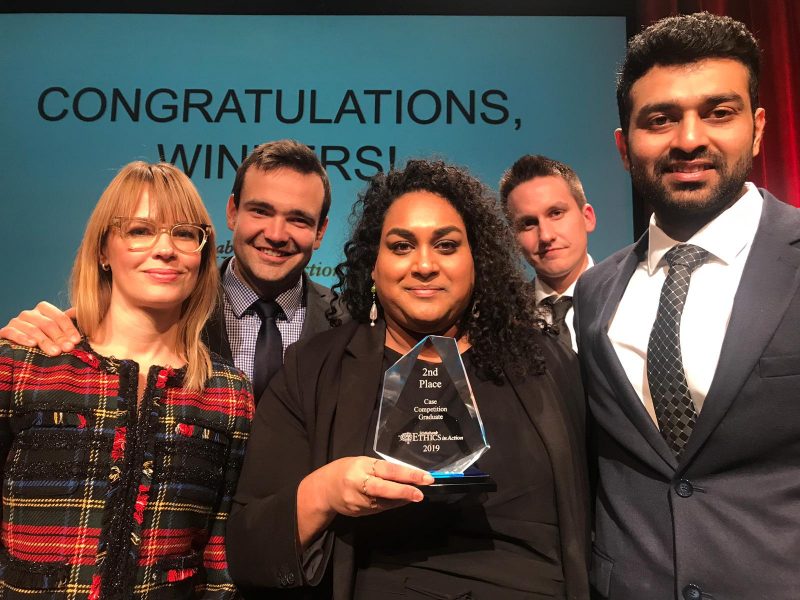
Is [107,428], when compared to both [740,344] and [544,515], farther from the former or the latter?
[740,344]

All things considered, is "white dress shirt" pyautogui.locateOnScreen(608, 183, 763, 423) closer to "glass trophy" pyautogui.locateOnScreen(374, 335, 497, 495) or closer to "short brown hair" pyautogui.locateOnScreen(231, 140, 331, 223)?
"glass trophy" pyautogui.locateOnScreen(374, 335, 497, 495)

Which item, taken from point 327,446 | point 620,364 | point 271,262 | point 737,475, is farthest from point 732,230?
point 271,262

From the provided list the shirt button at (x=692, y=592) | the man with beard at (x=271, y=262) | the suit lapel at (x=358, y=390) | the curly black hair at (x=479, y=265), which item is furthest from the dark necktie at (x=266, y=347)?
the shirt button at (x=692, y=592)

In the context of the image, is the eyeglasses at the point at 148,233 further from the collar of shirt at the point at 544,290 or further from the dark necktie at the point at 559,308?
the collar of shirt at the point at 544,290

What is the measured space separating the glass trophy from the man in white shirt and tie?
1460 millimetres

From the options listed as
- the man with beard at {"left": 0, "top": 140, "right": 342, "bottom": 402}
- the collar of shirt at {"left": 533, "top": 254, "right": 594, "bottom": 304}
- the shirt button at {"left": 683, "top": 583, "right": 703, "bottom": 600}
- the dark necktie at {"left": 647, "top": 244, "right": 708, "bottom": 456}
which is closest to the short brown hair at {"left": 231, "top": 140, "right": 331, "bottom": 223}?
the man with beard at {"left": 0, "top": 140, "right": 342, "bottom": 402}

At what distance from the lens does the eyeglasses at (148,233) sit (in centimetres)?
173

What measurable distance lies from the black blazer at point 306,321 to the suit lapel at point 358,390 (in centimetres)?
34

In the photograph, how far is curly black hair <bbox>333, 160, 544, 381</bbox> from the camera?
1781 mm

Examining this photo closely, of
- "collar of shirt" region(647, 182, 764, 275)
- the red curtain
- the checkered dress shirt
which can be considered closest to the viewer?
"collar of shirt" region(647, 182, 764, 275)

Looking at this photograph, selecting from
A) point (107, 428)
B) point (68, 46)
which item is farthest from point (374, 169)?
point (107, 428)

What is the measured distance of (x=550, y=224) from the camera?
300cm

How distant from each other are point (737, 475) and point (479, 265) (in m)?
0.83

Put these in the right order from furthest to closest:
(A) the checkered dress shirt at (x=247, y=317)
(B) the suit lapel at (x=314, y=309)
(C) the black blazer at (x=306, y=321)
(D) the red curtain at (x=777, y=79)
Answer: (D) the red curtain at (x=777, y=79)
(B) the suit lapel at (x=314, y=309)
(A) the checkered dress shirt at (x=247, y=317)
(C) the black blazer at (x=306, y=321)
